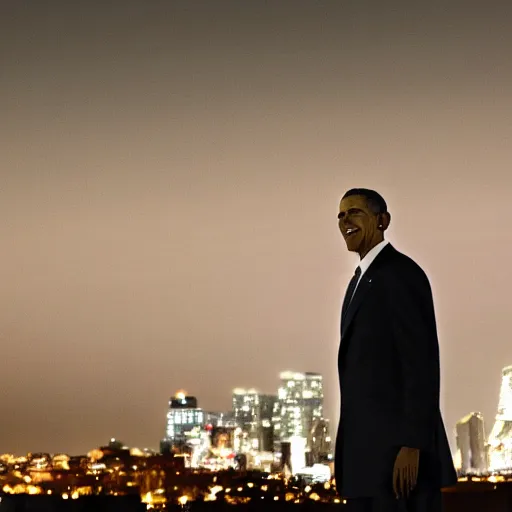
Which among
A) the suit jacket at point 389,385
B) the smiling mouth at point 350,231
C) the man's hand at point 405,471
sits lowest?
the man's hand at point 405,471

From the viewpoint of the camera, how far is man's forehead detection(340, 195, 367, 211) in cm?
348

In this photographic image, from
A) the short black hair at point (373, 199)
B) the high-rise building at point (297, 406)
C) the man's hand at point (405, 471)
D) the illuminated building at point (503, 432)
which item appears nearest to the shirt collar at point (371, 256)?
the short black hair at point (373, 199)

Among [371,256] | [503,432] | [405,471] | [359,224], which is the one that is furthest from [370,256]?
[503,432]

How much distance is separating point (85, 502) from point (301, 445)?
8677cm

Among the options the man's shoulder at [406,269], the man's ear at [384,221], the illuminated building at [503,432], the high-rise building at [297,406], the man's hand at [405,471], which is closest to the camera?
the man's hand at [405,471]

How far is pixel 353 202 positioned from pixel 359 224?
0.24 feet

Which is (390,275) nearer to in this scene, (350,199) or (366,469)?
(350,199)

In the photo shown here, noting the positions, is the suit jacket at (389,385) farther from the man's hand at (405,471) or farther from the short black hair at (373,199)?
the short black hair at (373,199)

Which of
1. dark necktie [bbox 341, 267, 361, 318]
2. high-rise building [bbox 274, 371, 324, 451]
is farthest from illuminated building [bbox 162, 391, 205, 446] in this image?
dark necktie [bbox 341, 267, 361, 318]

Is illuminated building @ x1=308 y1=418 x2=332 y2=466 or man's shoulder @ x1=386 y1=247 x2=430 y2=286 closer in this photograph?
man's shoulder @ x1=386 y1=247 x2=430 y2=286

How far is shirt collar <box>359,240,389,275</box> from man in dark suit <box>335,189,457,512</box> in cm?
2

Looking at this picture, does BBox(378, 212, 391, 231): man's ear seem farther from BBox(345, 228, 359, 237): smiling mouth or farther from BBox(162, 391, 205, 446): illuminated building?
BBox(162, 391, 205, 446): illuminated building

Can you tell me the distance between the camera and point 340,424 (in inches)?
135

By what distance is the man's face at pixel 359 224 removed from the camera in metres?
3.48
